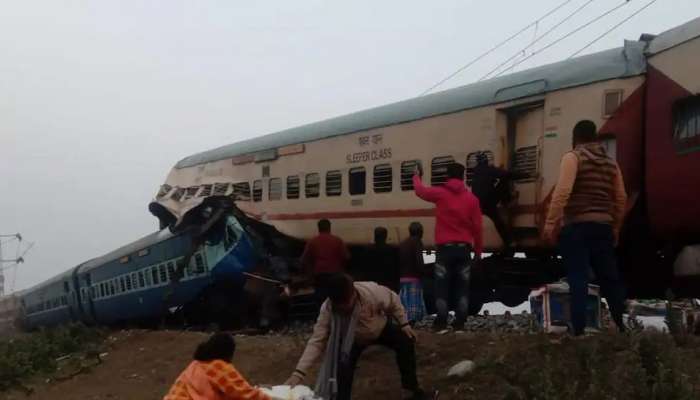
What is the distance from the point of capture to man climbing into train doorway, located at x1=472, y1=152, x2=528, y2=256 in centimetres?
974

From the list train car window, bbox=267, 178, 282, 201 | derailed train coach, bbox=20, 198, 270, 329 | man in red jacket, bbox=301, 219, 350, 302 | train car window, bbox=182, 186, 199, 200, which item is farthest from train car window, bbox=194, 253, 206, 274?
train car window, bbox=182, 186, 199, 200

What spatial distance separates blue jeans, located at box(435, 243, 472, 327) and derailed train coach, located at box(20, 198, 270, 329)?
5449 millimetres

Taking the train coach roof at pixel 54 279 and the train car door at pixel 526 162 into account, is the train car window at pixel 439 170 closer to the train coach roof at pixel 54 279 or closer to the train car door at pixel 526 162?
the train car door at pixel 526 162

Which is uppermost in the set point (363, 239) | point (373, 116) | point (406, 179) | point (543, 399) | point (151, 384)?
point (373, 116)

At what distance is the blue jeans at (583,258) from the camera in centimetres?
630

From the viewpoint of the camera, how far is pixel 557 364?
5.61 m

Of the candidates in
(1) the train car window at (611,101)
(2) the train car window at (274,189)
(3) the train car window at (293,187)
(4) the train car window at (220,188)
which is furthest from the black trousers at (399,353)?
(4) the train car window at (220,188)

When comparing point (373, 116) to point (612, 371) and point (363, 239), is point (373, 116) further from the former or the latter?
point (612, 371)

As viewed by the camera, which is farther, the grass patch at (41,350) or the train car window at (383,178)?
the train car window at (383,178)

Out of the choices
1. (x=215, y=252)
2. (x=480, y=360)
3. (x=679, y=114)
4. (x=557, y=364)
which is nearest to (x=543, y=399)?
(x=557, y=364)

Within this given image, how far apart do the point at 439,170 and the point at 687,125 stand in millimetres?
3647

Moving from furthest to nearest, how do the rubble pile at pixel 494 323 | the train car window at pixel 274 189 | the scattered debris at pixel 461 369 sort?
the train car window at pixel 274 189, the rubble pile at pixel 494 323, the scattered debris at pixel 461 369

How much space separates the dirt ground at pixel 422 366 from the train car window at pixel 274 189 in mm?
4313

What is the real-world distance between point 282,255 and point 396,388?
25.5 ft
